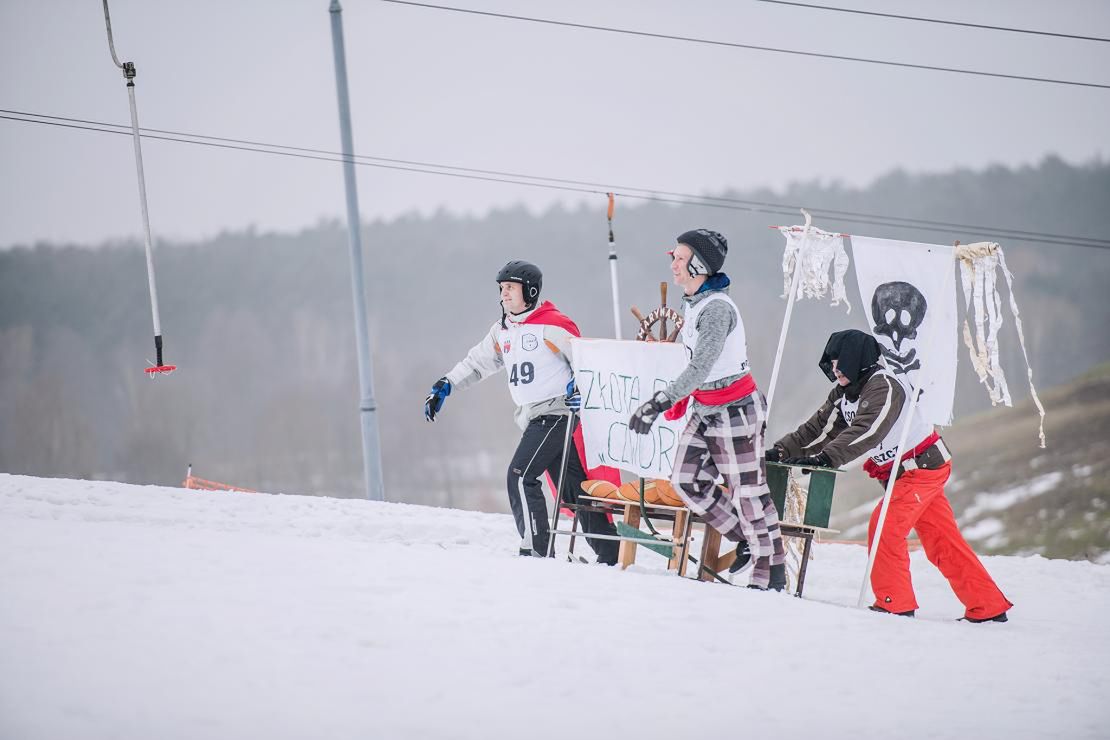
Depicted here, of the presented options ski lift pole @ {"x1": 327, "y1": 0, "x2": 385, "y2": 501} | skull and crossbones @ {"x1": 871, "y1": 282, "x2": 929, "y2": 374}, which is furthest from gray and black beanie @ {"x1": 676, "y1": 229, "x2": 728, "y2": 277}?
ski lift pole @ {"x1": 327, "y1": 0, "x2": 385, "y2": 501}

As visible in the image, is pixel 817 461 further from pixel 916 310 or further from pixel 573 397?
pixel 573 397

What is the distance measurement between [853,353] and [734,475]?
0.97m

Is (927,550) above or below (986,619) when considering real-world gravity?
above

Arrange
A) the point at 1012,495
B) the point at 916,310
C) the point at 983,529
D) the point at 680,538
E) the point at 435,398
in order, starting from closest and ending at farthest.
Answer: the point at 916,310 → the point at 680,538 → the point at 435,398 → the point at 983,529 → the point at 1012,495

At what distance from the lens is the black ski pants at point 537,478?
671cm

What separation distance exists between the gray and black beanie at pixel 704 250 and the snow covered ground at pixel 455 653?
1.68 meters

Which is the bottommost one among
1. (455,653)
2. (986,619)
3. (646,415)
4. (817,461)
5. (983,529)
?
(983,529)

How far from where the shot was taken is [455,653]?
416 cm

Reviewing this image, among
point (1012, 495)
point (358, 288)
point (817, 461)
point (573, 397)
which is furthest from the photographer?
point (1012, 495)

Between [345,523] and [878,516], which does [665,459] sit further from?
[345,523]

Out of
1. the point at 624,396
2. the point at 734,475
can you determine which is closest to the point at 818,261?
the point at 624,396

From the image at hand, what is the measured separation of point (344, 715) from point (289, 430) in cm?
3353

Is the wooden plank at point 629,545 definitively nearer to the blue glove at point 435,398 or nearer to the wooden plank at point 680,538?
the wooden plank at point 680,538

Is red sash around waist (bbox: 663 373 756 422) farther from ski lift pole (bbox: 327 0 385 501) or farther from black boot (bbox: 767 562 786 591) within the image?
ski lift pole (bbox: 327 0 385 501)
